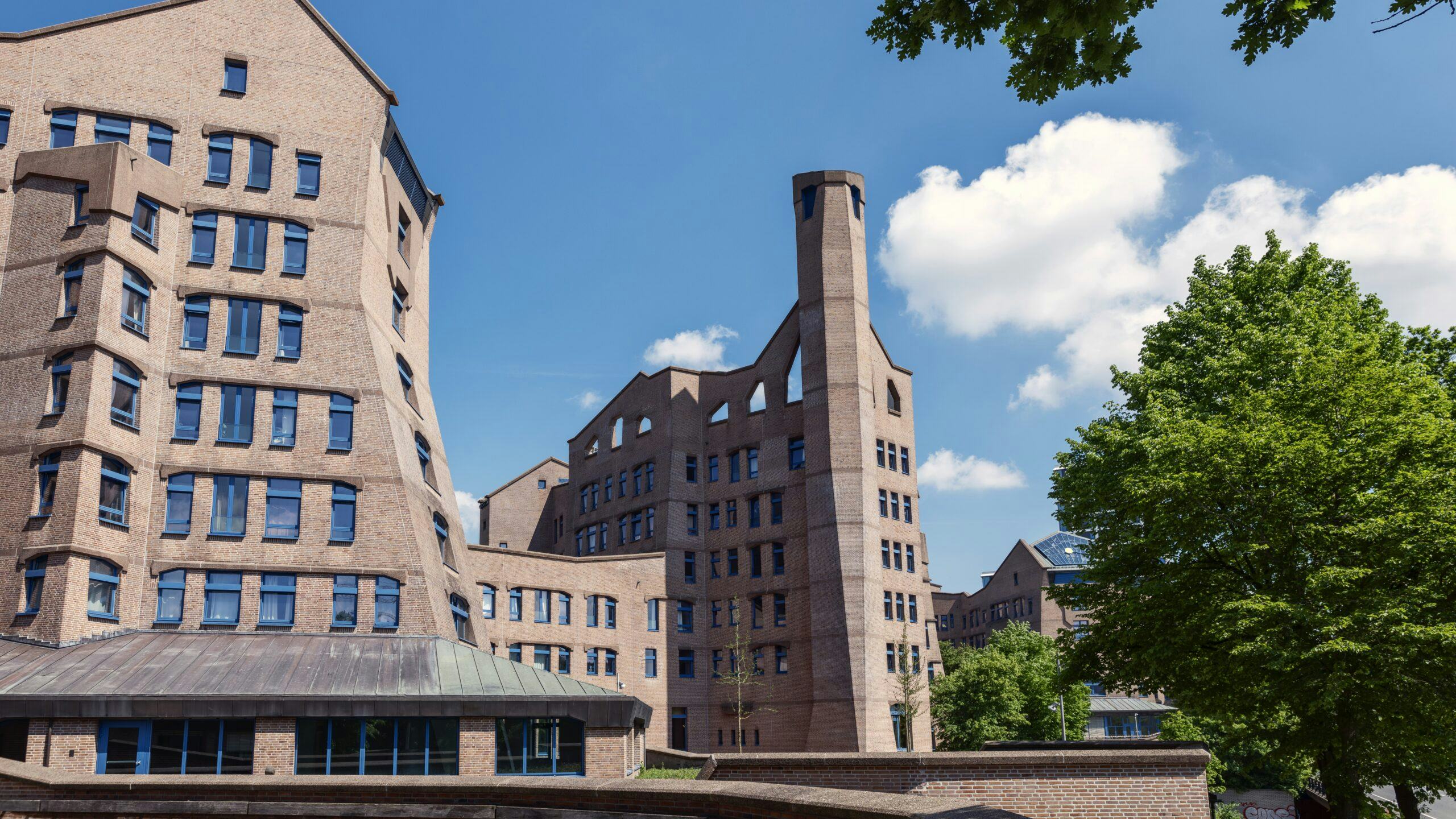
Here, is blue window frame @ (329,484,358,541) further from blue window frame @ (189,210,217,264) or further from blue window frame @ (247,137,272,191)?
blue window frame @ (247,137,272,191)

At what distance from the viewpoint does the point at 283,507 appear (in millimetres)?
34750

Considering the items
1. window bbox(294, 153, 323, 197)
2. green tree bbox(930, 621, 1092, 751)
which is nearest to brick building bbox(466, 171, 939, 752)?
green tree bbox(930, 621, 1092, 751)

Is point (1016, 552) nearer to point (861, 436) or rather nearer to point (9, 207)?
point (861, 436)

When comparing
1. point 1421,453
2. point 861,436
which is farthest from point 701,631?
point 1421,453

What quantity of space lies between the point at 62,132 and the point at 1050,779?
37497 millimetres

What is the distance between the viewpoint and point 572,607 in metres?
56.7

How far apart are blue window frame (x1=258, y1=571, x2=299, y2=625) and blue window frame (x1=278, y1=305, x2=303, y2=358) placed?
24.9 ft

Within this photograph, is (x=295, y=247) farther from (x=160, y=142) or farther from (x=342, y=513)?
(x=342, y=513)

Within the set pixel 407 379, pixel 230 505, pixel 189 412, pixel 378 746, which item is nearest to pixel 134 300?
pixel 189 412

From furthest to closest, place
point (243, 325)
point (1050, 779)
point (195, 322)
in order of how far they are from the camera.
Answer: point (243, 325)
point (195, 322)
point (1050, 779)

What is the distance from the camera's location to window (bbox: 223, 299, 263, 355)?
35.7 m

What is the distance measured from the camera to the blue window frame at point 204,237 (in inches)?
1427

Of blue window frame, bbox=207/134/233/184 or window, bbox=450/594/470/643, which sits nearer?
blue window frame, bbox=207/134/233/184

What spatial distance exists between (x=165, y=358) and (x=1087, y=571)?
29.5 metres
